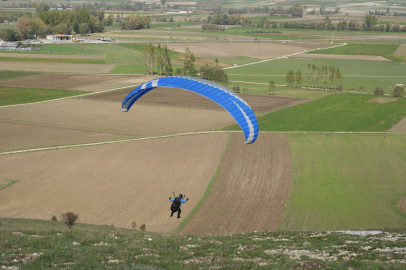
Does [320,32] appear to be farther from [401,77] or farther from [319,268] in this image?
[319,268]

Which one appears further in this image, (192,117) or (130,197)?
(192,117)

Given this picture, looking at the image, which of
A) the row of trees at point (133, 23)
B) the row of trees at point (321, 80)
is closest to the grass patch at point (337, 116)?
the row of trees at point (321, 80)

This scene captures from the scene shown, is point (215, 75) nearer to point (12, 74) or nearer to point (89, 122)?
point (89, 122)

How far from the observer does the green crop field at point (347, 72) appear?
7788cm

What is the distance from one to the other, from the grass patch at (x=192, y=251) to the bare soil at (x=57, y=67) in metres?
74.1

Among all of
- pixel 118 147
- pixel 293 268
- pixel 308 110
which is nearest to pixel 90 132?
pixel 118 147

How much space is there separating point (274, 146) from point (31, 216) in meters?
21.5

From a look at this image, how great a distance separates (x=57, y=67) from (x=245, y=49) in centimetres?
5570

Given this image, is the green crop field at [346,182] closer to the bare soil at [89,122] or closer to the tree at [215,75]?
the bare soil at [89,122]

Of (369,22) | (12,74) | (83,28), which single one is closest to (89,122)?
(12,74)

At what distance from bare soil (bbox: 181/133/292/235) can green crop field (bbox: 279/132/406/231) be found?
0.85 meters

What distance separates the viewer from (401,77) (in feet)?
271

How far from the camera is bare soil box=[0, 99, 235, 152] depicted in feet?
137

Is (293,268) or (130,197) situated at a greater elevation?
(293,268)
